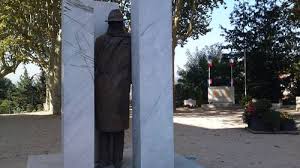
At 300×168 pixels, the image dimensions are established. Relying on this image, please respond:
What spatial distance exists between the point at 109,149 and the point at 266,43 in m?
27.3

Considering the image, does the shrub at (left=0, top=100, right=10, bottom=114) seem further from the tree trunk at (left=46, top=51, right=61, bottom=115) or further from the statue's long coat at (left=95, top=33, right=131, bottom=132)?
the statue's long coat at (left=95, top=33, right=131, bottom=132)

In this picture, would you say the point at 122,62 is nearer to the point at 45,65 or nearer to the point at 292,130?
the point at 292,130

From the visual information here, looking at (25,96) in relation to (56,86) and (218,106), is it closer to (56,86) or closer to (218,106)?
(56,86)

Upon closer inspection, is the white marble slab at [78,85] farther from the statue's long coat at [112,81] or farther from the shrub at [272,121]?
the shrub at [272,121]

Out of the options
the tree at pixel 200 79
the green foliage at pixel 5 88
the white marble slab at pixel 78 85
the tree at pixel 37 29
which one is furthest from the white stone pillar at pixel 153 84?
the green foliage at pixel 5 88

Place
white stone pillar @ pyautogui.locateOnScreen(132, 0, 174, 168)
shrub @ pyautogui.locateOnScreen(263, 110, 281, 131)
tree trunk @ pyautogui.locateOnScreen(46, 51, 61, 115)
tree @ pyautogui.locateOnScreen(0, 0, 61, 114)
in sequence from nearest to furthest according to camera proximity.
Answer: white stone pillar @ pyautogui.locateOnScreen(132, 0, 174, 168)
shrub @ pyautogui.locateOnScreen(263, 110, 281, 131)
tree @ pyautogui.locateOnScreen(0, 0, 61, 114)
tree trunk @ pyautogui.locateOnScreen(46, 51, 61, 115)

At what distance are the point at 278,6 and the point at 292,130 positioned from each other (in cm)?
1977

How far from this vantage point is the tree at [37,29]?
942 inches

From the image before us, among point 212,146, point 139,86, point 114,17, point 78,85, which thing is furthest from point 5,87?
point 139,86

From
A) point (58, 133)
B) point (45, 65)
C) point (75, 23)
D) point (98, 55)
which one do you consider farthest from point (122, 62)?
point (45, 65)

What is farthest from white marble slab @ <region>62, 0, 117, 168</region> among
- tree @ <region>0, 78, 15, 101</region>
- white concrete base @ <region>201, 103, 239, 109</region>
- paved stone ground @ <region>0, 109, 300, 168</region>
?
tree @ <region>0, 78, 15, 101</region>

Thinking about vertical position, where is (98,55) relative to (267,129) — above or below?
above

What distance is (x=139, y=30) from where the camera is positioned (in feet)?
21.4

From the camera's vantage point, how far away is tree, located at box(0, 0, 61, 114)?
942 inches
